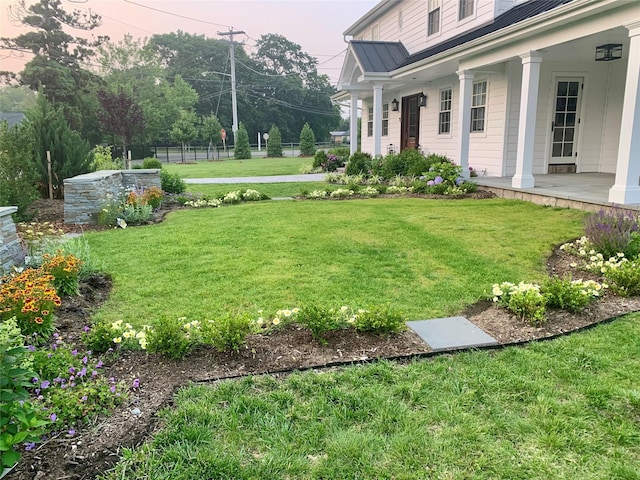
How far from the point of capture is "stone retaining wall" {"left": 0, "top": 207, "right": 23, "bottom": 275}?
4211mm

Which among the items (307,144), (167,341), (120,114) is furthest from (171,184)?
(307,144)

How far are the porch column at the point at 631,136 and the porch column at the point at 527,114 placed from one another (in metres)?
2.06

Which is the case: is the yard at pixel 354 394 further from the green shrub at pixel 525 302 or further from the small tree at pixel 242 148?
the small tree at pixel 242 148

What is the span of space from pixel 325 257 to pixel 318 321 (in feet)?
7.32

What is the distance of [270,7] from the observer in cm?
2583

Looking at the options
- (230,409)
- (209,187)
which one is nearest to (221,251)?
(230,409)

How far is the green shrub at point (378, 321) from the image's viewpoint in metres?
3.13

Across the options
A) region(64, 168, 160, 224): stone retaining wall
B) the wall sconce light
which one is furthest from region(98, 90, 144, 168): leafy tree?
the wall sconce light

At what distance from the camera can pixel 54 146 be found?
888 centimetres

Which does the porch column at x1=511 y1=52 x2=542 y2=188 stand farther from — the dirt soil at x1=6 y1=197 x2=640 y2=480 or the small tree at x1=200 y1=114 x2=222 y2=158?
the small tree at x1=200 y1=114 x2=222 y2=158

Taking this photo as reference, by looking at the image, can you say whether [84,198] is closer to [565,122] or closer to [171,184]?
[171,184]

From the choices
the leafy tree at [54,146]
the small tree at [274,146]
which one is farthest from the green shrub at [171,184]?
the small tree at [274,146]

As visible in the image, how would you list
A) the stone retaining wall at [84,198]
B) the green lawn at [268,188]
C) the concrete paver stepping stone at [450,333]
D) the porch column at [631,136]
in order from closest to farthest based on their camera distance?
the concrete paver stepping stone at [450,333] → the porch column at [631,136] → the stone retaining wall at [84,198] → the green lawn at [268,188]

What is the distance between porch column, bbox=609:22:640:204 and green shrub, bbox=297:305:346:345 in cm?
548
